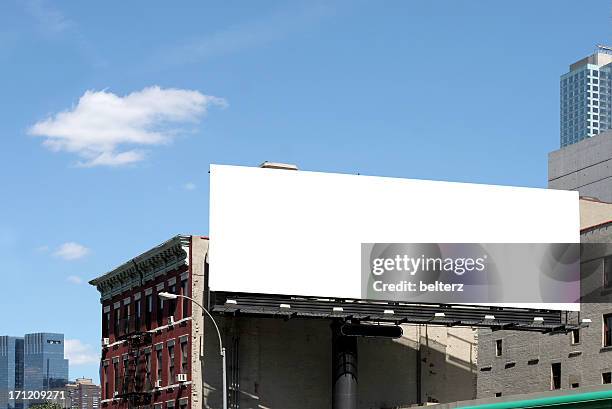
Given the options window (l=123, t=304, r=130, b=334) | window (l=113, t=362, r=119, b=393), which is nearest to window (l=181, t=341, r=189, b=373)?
window (l=123, t=304, r=130, b=334)

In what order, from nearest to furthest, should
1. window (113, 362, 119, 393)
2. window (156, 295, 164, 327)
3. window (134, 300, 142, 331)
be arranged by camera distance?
window (156, 295, 164, 327) < window (134, 300, 142, 331) < window (113, 362, 119, 393)

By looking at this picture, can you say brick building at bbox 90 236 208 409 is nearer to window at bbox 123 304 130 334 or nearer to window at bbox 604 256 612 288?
window at bbox 123 304 130 334

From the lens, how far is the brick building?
213ft

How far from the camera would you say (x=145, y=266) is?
71.1 m

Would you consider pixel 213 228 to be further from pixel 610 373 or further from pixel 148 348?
pixel 610 373

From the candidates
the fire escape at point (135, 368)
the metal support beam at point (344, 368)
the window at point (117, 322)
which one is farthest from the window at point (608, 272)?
the window at point (117, 322)

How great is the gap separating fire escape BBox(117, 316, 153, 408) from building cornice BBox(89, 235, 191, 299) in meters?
2.52

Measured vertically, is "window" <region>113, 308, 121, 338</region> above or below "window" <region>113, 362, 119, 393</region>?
Result: above

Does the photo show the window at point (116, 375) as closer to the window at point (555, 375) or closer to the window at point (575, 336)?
the window at point (555, 375)

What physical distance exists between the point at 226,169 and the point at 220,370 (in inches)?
436

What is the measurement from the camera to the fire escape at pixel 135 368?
2783 inches

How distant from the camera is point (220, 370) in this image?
64812 millimetres

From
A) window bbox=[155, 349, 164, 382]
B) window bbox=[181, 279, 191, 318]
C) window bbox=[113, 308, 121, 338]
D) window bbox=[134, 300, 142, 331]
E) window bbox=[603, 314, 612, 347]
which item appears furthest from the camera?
window bbox=[113, 308, 121, 338]

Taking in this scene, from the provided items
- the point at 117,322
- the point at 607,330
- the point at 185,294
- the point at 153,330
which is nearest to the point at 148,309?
the point at 153,330
